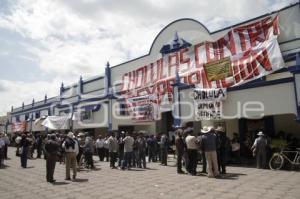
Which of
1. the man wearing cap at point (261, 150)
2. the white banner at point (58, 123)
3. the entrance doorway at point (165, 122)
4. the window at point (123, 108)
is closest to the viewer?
the man wearing cap at point (261, 150)

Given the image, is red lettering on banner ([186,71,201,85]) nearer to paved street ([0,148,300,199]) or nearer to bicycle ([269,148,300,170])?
bicycle ([269,148,300,170])

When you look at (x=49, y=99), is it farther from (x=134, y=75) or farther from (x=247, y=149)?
(x=247, y=149)

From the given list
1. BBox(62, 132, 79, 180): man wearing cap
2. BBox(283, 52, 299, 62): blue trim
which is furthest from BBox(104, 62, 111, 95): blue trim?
BBox(283, 52, 299, 62): blue trim

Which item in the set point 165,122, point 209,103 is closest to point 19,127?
point 165,122

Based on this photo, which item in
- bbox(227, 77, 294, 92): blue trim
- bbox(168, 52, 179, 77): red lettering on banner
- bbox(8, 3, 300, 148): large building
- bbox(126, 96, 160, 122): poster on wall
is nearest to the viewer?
bbox(227, 77, 294, 92): blue trim

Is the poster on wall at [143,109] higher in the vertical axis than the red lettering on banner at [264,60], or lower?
lower

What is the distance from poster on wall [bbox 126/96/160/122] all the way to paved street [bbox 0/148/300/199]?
6.30 meters

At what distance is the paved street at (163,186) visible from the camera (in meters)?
7.72

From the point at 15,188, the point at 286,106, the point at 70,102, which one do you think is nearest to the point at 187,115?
the point at 286,106

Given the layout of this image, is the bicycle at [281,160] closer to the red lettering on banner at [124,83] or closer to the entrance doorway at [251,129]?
the entrance doorway at [251,129]

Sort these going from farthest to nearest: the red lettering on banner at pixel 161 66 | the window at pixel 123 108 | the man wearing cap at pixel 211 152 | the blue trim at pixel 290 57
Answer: the window at pixel 123 108 → the red lettering on banner at pixel 161 66 → the blue trim at pixel 290 57 → the man wearing cap at pixel 211 152

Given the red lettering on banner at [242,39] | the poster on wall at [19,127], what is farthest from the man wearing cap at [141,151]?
the poster on wall at [19,127]

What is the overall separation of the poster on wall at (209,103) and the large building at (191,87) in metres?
0.25

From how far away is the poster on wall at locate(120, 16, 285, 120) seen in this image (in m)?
13.1
